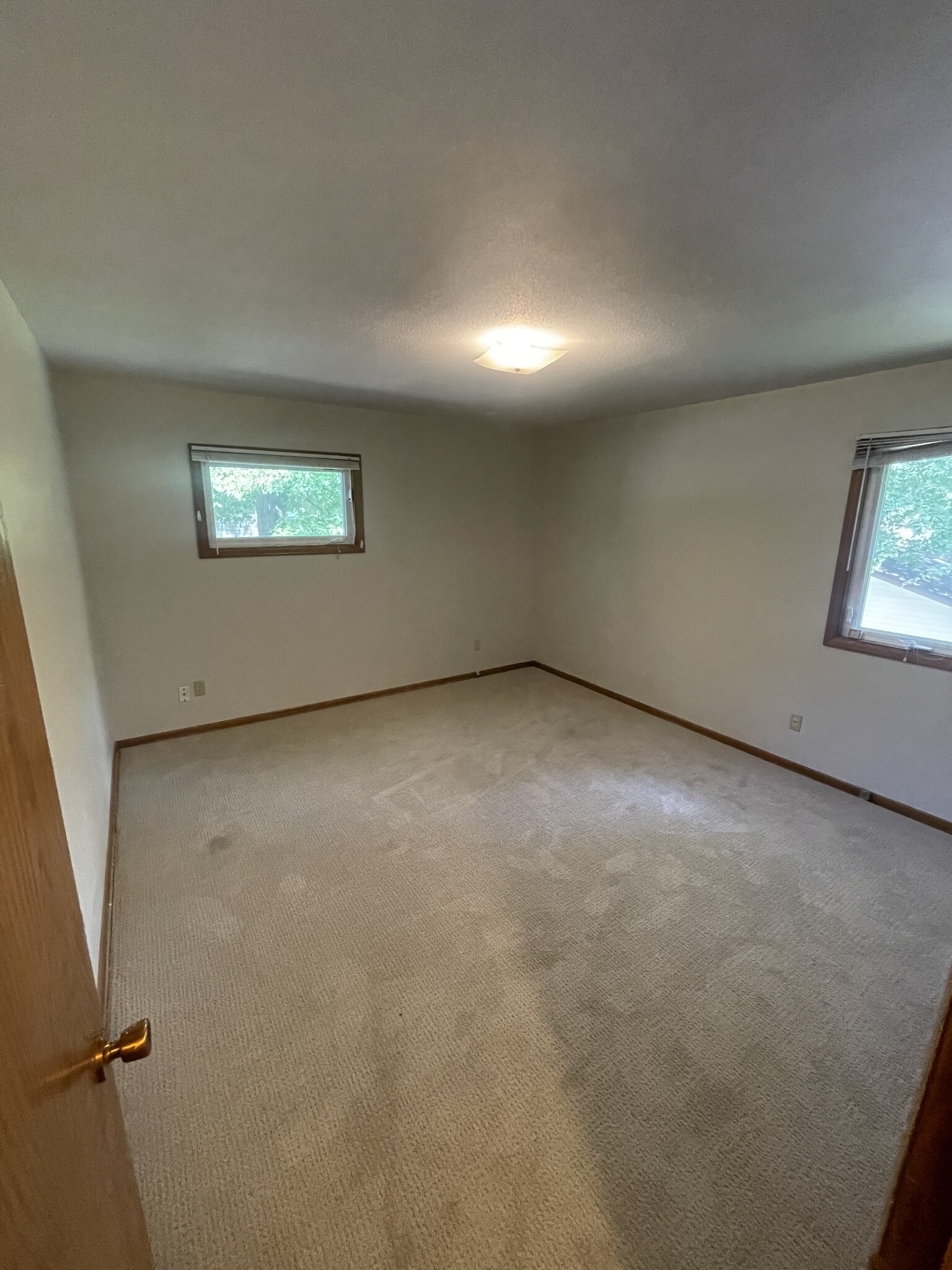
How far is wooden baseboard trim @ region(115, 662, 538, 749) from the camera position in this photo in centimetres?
342

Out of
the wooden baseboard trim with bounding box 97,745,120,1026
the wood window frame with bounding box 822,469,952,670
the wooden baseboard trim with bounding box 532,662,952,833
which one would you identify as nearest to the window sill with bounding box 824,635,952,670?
the wood window frame with bounding box 822,469,952,670

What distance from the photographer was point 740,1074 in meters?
1.46

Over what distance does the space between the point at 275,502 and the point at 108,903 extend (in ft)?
8.14

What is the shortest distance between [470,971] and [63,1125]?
1.43 meters

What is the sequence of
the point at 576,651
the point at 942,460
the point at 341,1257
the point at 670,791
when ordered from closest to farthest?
1. the point at 341,1257
2. the point at 942,460
3. the point at 670,791
4. the point at 576,651

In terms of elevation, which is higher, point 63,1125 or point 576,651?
point 63,1125

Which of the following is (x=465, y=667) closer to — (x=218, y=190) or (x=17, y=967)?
(x=218, y=190)

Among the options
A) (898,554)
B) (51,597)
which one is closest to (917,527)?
(898,554)

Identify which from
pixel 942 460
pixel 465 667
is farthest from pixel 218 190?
pixel 465 667

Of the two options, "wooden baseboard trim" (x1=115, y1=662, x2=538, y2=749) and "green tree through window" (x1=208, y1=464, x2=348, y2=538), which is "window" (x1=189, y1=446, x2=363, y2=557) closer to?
"green tree through window" (x1=208, y1=464, x2=348, y2=538)

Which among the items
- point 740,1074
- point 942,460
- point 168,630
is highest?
point 942,460

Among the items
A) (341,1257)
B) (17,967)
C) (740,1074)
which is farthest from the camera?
(740,1074)

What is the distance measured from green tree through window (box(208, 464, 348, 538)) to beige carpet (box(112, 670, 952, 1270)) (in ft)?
5.45

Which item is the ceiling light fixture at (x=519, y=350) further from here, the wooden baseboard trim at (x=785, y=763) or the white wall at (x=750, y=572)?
the wooden baseboard trim at (x=785, y=763)
